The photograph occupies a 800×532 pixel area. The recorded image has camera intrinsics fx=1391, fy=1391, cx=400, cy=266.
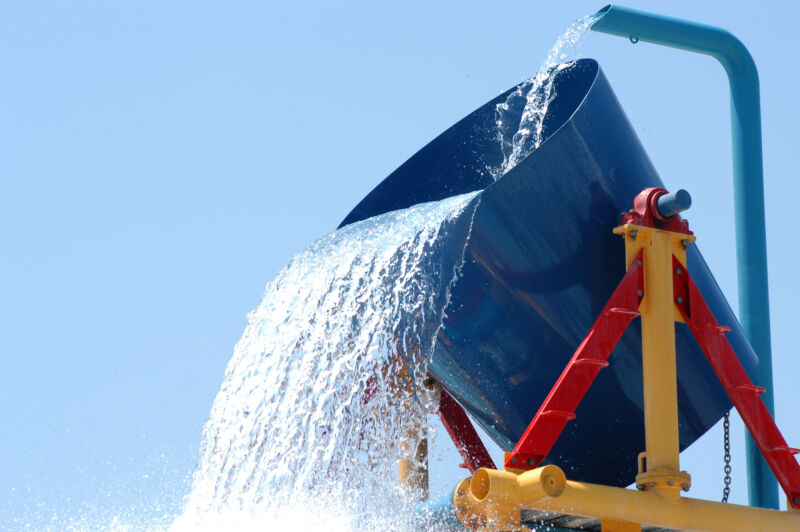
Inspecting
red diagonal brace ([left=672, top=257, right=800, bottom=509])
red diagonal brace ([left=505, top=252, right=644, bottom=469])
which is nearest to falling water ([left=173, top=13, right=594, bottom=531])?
red diagonal brace ([left=505, top=252, right=644, bottom=469])

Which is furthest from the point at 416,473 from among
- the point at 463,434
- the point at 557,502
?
the point at 557,502

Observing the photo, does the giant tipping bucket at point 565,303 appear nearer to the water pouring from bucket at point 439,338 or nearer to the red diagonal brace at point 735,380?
the water pouring from bucket at point 439,338

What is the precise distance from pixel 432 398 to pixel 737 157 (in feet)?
5.94

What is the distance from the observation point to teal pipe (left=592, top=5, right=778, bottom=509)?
6.00 meters

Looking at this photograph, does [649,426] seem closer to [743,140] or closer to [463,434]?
[463,434]

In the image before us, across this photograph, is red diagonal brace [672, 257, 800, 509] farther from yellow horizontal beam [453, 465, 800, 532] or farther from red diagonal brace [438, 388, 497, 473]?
red diagonal brace [438, 388, 497, 473]

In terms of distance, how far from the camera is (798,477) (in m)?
5.21

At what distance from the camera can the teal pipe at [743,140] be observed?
236 inches

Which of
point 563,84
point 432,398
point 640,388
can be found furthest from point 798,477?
point 563,84

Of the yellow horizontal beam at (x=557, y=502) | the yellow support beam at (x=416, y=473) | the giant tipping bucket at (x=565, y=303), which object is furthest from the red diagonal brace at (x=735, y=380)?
the yellow support beam at (x=416, y=473)

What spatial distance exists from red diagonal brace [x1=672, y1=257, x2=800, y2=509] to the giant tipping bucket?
219mm

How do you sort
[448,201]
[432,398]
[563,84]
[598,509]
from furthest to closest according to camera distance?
[563,84] < [432,398] < [448,201] < [598,509]

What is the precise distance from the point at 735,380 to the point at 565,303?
0.70 metres

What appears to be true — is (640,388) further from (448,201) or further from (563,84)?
(563,84)
